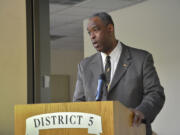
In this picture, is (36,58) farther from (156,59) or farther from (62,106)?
(156,59)

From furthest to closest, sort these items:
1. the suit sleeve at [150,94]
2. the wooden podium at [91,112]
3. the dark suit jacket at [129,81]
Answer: the dark suit jacket at [129,81]
the suit sleeve at [150,94]
the wooden podium at [91,112]

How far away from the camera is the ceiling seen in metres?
6.52

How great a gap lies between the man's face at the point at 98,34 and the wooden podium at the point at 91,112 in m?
0.57

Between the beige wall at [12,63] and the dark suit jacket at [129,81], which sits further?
the beige wall at [12,63]

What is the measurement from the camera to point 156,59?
21.3ft

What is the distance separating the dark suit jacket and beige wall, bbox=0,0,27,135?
104cm

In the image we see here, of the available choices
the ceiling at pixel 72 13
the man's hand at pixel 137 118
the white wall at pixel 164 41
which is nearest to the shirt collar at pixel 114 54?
the man's hand at pixel 137 118

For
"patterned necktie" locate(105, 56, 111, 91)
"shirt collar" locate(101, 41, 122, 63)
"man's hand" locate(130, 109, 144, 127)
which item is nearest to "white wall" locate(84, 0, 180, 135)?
"shirt collar" locate(101, 41, 122, 63)

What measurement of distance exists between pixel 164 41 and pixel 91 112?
495 cm

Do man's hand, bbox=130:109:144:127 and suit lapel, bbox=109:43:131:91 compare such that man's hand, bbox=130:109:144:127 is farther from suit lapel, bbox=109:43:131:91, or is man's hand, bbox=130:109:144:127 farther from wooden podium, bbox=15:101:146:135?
suit lapel, bbox=109:43:131:91

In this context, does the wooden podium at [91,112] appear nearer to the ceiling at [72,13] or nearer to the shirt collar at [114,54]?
the shirt collar at [114,54]

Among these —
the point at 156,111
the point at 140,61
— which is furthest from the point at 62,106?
the point at 140,61

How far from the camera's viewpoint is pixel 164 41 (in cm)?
630

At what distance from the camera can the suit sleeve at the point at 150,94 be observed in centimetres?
190
